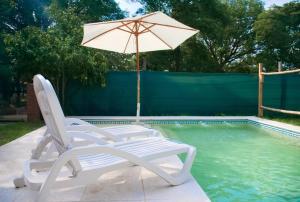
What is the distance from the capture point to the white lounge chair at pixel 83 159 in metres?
2.87

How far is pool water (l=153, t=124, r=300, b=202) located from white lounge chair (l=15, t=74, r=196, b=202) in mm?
793

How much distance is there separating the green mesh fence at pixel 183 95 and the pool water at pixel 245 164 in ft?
8.66

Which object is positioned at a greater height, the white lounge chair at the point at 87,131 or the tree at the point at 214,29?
the tree at the point at 214,29

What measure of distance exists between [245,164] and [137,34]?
400 centimetres

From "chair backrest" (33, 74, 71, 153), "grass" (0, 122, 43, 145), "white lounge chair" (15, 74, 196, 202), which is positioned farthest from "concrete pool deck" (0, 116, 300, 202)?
"grass" (0, 122, 43, 145)

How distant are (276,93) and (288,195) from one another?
26.9 ft

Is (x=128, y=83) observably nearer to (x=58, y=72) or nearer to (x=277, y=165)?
(x=58, y=72)

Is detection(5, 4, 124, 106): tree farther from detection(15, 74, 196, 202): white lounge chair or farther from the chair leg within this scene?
the chair leg

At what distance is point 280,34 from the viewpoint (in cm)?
2150

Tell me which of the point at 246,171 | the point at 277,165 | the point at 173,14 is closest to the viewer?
the point at 246,171

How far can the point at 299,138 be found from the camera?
7.53 meters

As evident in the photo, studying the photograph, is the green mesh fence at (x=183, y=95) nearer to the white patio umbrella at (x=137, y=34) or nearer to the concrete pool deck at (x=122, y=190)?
the white patio umbrella at (x=137, y=34)

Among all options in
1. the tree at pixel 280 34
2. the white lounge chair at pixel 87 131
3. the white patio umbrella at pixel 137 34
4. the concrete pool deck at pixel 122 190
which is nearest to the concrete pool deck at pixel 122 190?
the concrete pool deck at pixel 122 190

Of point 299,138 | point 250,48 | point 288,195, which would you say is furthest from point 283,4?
A: point 288,195
